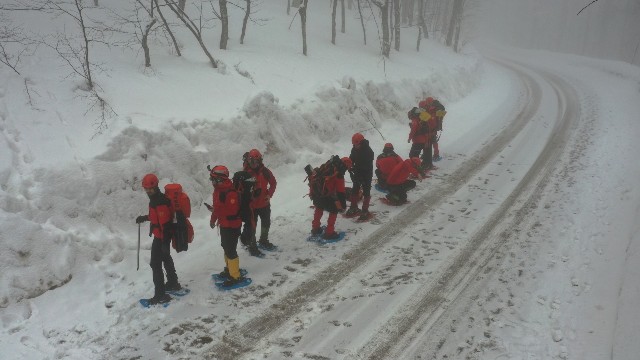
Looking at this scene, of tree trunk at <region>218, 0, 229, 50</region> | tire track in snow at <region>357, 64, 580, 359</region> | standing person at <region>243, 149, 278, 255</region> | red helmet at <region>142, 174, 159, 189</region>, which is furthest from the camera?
tree trunk at <region>218, 0, 229, 50</region>

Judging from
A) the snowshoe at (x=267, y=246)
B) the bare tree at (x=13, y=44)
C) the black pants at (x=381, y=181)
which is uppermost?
the bare tree at (x=13, y=44)

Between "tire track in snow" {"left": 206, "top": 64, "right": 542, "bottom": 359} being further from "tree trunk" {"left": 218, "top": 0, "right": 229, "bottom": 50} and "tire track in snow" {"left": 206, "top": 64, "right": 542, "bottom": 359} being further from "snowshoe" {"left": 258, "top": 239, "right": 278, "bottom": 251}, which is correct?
"tree trunk" {"left": 218, "top": 0, "right": 229, "bottom": 50}

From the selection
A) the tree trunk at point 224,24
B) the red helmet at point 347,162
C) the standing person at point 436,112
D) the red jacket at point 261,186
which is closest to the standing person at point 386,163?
the red helmet at point 347,162

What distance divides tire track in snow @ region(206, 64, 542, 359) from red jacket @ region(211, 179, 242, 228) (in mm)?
1487

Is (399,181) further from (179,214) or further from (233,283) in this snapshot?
(179,214)

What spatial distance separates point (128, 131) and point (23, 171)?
2016 mm

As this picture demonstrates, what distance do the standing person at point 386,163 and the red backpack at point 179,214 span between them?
17.1 ft

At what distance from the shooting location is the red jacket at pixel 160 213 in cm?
589

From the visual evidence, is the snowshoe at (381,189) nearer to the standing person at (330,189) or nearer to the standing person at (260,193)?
the standing person at (330,189)

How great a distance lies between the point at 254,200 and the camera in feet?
24.0

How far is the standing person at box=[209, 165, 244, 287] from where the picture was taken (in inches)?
250

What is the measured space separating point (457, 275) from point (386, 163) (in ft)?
12.4

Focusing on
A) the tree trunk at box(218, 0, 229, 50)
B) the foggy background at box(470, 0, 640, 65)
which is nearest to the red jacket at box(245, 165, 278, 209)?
the tree trunk at box(218, 0, 229, 50)

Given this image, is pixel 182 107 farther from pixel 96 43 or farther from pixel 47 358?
pixel 47 358
